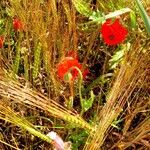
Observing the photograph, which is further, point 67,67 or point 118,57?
point 118,57

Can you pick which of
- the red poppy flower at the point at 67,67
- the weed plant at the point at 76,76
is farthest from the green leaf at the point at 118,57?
the red poppy flower at the point at 67,67

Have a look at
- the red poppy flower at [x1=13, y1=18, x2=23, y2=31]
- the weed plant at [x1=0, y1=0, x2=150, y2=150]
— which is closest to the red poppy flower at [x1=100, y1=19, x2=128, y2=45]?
the weed plant at [x1=0, y1=0, x2=150, y2=150]

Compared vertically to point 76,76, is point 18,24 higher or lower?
higher

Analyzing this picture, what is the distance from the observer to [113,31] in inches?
37.6

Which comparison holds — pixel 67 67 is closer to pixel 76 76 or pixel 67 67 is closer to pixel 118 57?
pixel 76 76

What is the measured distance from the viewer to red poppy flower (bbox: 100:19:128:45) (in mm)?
952

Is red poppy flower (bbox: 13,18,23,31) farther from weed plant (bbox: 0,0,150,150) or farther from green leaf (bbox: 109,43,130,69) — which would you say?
green leaf (bbox: 109,43,130,69)

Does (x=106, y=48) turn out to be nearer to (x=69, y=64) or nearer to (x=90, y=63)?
(x=90, y=63)

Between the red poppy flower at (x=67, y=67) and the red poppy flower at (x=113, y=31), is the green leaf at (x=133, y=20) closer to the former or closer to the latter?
the red poppy flower at (x=113, y=31)

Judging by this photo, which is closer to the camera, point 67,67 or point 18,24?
point 67,67

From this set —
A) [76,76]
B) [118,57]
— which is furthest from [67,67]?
[118,57]

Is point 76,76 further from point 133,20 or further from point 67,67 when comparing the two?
point 133,20

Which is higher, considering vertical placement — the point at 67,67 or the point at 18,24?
the point at 18,24

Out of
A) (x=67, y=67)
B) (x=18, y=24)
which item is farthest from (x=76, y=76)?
(x=18, y=24)
